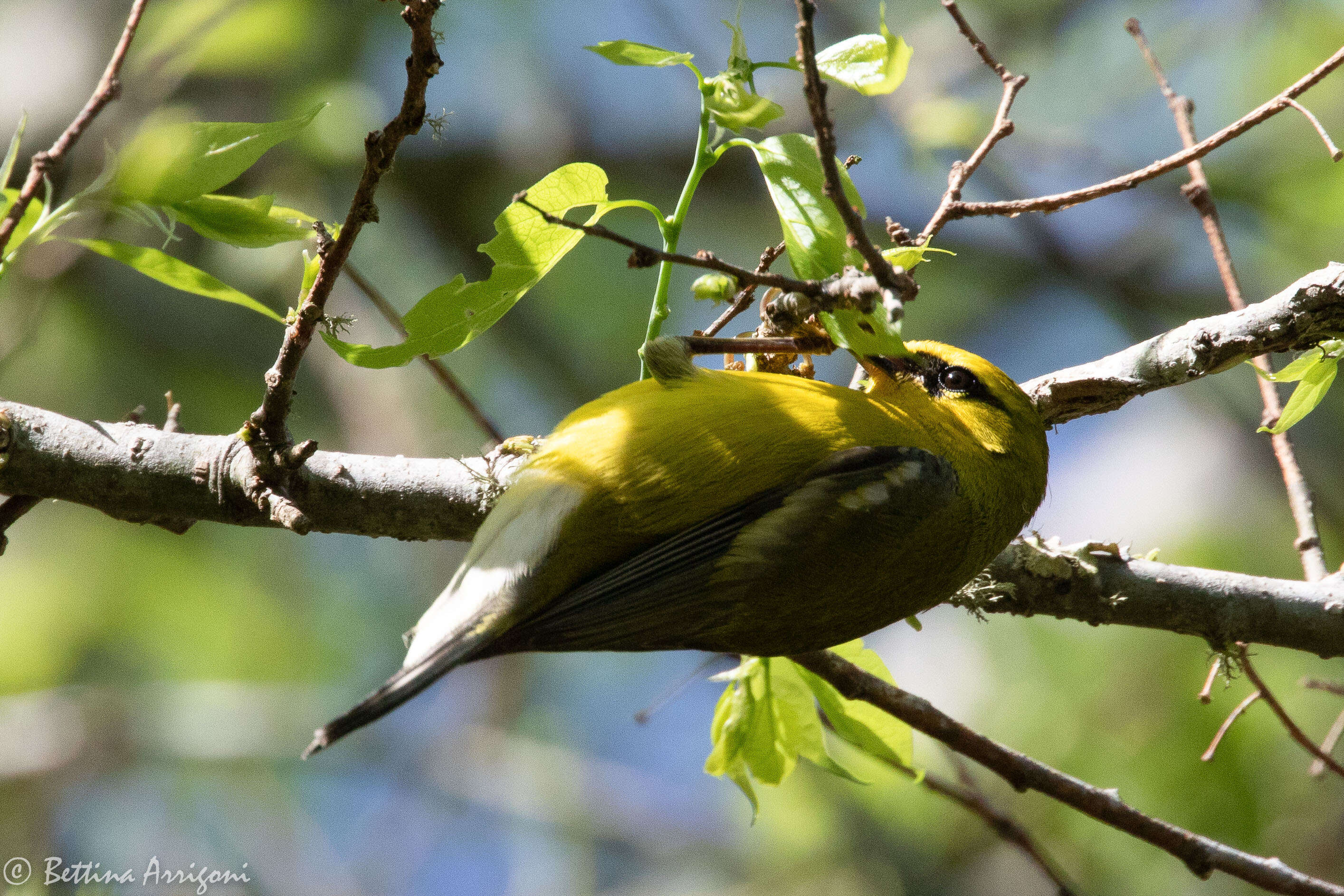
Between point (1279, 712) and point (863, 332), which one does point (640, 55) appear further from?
point (1279, 712)

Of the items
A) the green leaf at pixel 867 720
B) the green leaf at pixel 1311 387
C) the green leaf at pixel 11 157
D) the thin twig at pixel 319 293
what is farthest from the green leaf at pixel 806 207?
the green leaf at pixel 11 157

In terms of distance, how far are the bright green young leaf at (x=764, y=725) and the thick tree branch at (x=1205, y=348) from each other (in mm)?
1278

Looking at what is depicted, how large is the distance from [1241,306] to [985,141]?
1249 millimetres

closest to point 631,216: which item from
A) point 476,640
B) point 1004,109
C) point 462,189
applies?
point 462,189

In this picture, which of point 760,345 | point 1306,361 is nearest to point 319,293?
point 760,345

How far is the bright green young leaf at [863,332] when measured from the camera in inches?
93.5

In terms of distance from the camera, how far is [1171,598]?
3.32 m

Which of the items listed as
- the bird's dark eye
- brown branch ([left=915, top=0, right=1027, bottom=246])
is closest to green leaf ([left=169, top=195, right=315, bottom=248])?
brown branch ([left=915, top=0, right=1027, bottom=246])

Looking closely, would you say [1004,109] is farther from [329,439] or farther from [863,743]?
[329,439]

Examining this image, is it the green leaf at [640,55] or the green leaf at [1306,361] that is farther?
the green leaf at [1306,361]

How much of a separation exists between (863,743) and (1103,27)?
9.46m

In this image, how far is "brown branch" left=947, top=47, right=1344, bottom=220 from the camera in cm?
276

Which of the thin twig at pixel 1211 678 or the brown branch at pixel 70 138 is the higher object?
the brown branch at pixel 70 138

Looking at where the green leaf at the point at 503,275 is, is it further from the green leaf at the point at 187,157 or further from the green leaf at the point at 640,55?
the green leaf at the point at 187,157
